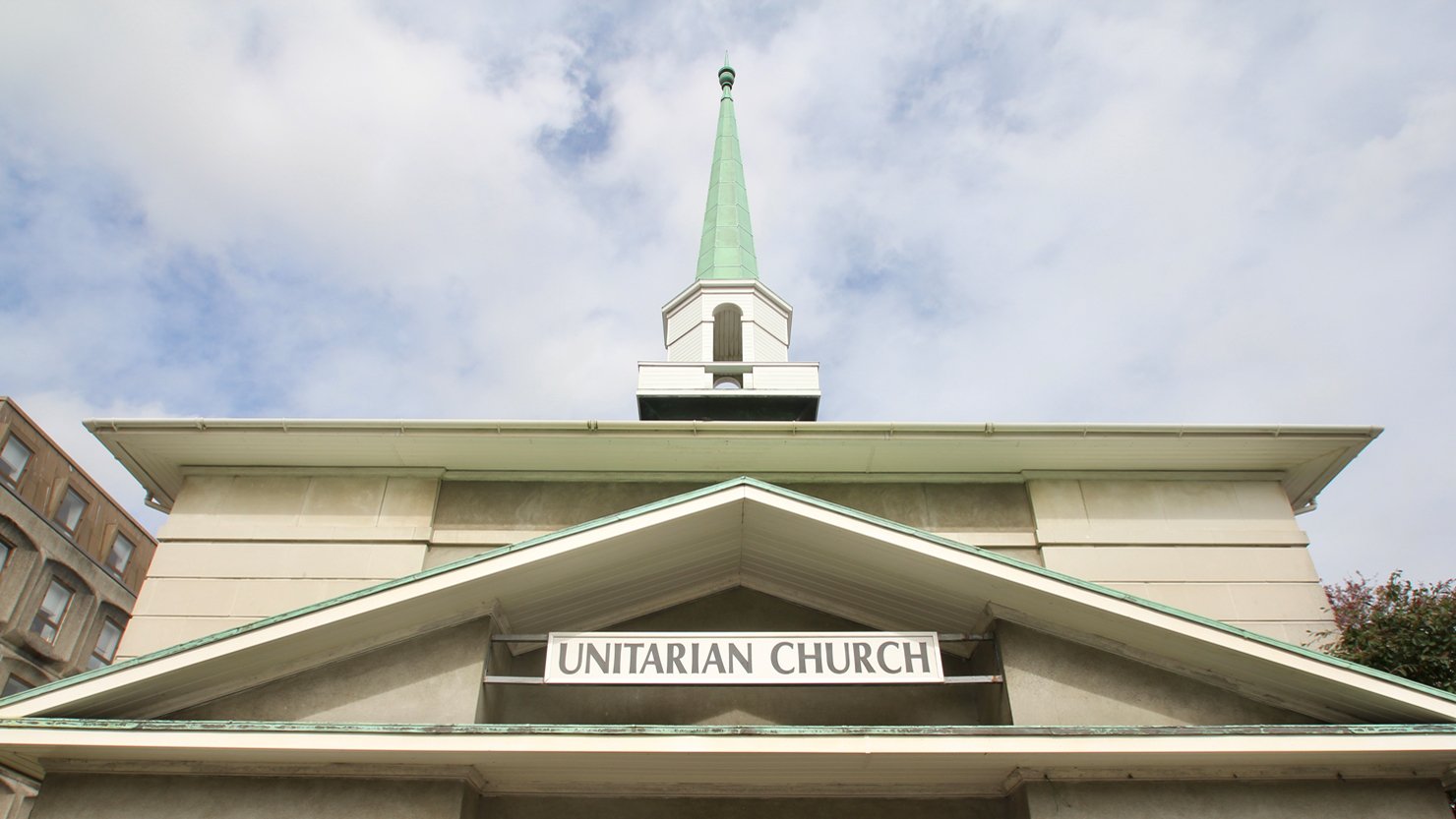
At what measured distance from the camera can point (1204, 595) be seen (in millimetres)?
12609

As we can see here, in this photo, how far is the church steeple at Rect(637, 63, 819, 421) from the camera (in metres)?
19.0

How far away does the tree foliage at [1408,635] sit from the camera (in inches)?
399

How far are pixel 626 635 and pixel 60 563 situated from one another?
40511mm

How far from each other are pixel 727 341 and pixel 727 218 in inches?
162

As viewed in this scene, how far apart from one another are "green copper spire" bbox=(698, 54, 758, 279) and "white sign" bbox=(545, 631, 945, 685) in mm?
15049

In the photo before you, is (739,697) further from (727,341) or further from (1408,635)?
(727,341)

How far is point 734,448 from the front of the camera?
44.1 ft

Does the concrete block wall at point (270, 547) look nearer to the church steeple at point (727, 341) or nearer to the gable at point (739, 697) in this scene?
the gable at point (739, 697)

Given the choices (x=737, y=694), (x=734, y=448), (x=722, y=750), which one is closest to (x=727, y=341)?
(x=734, y=448)

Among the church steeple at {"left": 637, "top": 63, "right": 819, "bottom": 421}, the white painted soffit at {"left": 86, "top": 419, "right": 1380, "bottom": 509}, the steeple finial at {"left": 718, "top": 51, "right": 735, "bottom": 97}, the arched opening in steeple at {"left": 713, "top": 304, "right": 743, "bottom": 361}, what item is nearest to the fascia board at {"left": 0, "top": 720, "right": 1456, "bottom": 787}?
the white painted soffit at {"left": 86, "top": 419, "right": 1380, "bottom": 509}

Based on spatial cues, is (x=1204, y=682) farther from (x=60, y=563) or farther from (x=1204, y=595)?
(x=60, y=563)

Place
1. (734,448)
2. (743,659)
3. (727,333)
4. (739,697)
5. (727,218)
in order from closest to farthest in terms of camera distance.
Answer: (743,659)
(739,697)
(734,448)
(727,333)
(727,218)

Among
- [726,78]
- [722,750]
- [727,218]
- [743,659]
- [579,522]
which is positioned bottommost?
[722,750]

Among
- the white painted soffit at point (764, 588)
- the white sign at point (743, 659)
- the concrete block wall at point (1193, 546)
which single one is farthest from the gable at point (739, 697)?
the concrete block wall at point (1193, 546)
